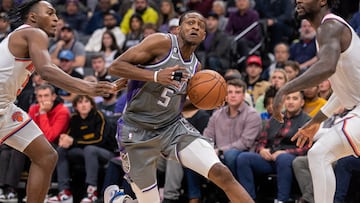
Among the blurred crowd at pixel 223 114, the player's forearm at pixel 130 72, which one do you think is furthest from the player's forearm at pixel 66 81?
the blurred crowd at pixel 223 114

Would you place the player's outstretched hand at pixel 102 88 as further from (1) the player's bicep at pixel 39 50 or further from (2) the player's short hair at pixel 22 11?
(2) the player's short hair at pixel 22 11

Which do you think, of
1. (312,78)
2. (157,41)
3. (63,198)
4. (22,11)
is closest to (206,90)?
(157,41)

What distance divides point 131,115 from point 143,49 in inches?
25.8

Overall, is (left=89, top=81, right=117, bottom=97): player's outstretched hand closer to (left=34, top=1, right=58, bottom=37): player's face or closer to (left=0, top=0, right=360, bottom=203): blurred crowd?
(left=34, top=1, right=58, bottom=37): player's face

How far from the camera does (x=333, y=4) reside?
257 inches

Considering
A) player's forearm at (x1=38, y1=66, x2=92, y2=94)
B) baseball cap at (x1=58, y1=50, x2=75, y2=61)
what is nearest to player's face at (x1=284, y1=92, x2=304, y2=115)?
player's forearm at (x1=38, y1=66, x2=92, y2=94)

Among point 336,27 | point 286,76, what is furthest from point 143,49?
point 286,76

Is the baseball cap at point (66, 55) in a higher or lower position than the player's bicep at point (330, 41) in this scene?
lower

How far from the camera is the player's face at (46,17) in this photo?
270 inches

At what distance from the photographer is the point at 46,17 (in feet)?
22.5

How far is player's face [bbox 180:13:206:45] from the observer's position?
21.7 feet

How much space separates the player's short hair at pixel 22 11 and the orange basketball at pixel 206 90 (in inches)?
64.5

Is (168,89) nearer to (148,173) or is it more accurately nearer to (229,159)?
(148,173)

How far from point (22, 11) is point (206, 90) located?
1.89 m
